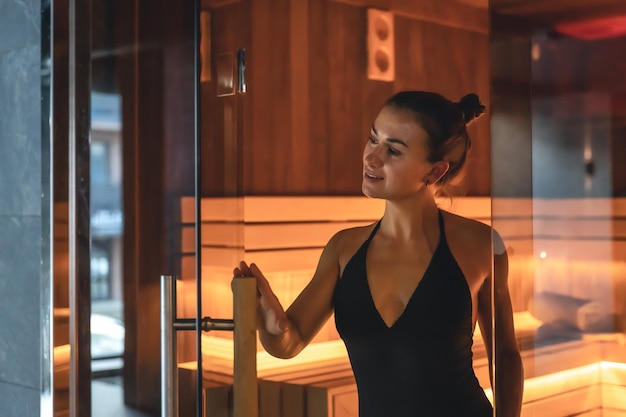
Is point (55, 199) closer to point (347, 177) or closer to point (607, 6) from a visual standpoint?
point (347, 177)

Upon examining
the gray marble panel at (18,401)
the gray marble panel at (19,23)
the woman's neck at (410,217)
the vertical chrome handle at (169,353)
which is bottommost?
the gray marble panel at (18,401)

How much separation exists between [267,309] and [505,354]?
468 millimetres

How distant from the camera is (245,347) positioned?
1.49m

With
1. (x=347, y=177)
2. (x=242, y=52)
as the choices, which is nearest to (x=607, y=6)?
(x=347, y=177)

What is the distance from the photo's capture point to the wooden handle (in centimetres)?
148

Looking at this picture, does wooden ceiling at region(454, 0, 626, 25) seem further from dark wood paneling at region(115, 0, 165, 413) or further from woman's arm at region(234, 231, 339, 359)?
dark wood paneling at region(115, 0, 165, 413)

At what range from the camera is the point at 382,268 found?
4.40 feet

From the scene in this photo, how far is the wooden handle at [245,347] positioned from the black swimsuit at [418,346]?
0.56 feet

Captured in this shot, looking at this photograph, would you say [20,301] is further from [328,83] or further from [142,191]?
[328,83]

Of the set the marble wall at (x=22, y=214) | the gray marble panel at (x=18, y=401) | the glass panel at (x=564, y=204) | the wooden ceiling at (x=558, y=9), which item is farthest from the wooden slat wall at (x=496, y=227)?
the gray marble panel at (x=18, y=401)

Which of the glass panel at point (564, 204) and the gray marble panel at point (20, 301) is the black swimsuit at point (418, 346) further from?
the gray marble panel at point (20, 301)

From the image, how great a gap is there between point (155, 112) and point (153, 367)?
51 centimetres

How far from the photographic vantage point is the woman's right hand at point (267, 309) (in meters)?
1.45

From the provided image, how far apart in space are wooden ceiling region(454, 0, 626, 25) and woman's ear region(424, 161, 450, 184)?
0.72 ft
